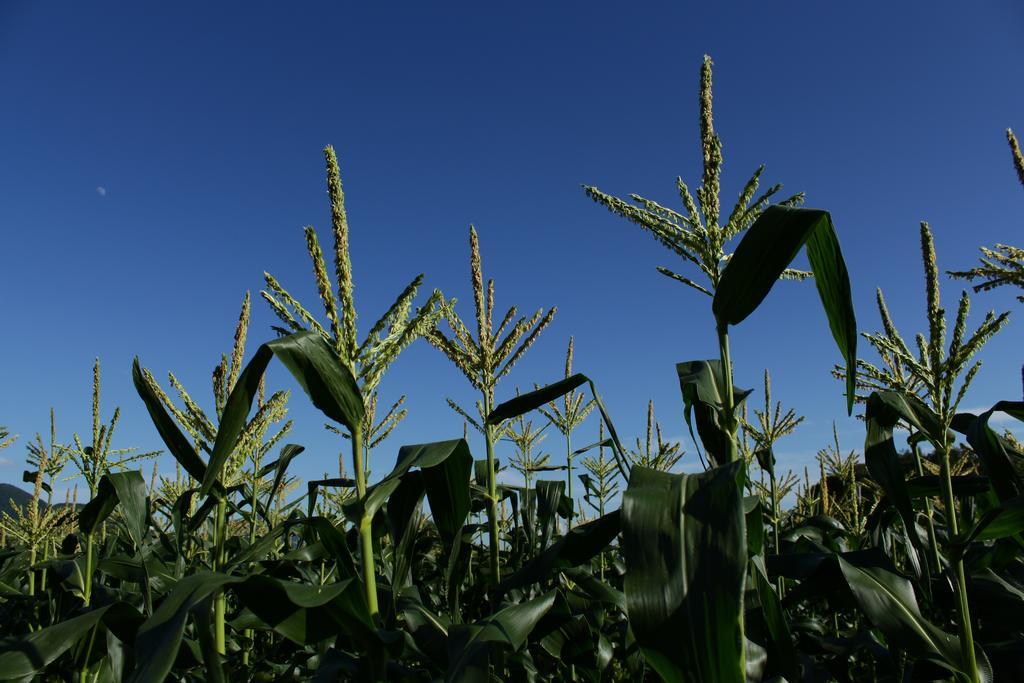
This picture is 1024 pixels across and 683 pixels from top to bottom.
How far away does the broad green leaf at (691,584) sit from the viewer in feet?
4.09

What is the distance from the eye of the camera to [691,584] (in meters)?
1.28

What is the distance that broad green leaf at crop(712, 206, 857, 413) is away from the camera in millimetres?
1688

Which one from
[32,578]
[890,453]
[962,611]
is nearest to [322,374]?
[890,453]

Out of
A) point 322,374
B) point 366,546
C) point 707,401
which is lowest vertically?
point 366,546

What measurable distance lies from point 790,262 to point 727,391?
1.35ft

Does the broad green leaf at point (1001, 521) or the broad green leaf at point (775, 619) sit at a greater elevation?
the broad green leaf at point (1001, 521)

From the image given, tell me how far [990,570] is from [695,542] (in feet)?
8.17

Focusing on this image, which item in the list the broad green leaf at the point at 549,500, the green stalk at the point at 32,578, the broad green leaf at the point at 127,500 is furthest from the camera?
the green stalk at the point at 32,578

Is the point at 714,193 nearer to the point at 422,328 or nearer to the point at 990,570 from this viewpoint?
the point at 422,328

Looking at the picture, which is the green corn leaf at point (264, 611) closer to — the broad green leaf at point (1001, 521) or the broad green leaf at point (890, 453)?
the broad green leaf at point (890, 453)

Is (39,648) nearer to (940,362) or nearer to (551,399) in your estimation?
(551,399)

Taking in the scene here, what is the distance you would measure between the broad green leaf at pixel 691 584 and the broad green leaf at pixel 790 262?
0.65 m

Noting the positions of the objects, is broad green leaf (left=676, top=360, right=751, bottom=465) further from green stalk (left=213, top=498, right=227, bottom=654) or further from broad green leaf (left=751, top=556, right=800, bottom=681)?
green stalk (left=213, top=498, right=227, bottom=654)

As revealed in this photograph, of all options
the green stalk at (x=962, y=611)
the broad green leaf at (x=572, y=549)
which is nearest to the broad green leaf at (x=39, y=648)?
the broad green leaf at (x=572, y=549)
